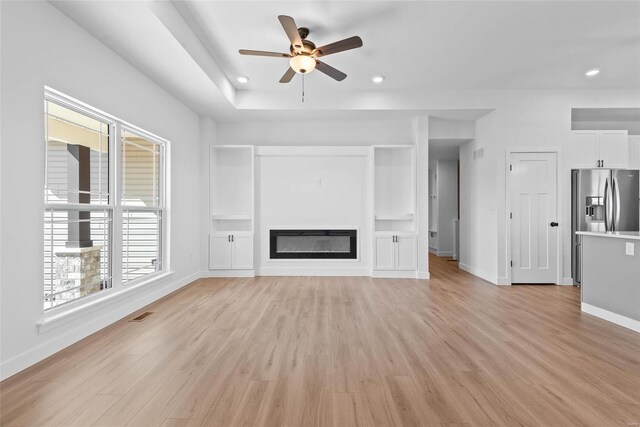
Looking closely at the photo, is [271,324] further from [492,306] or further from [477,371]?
[492,306]

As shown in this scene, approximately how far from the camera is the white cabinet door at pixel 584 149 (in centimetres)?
484

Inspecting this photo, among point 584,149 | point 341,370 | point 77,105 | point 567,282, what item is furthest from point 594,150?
point 77,105

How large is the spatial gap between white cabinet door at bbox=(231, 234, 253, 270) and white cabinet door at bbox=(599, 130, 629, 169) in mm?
5941

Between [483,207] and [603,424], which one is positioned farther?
[483,207]

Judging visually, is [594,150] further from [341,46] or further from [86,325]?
[86,325]

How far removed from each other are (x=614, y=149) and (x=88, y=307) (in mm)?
7335

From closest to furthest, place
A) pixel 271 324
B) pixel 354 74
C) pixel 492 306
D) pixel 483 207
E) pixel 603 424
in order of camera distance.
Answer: pixel 603 424 < pixel 271 324 < pixel 492 306 < pixel 354 74 < pixel 483 207

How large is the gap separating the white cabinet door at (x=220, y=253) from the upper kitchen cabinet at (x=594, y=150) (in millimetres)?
5830

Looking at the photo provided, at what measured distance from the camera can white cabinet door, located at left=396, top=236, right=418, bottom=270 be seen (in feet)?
17.3

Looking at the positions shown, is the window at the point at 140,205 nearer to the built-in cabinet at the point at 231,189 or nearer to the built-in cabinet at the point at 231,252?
the built-in cabinet at the point at 231,252

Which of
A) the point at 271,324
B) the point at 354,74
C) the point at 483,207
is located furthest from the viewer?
the point at 483,207

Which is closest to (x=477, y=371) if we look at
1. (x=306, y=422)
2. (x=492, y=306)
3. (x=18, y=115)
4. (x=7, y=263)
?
(x=306, y=422)

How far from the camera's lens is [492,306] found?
3.67 meters

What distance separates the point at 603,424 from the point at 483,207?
416cm
